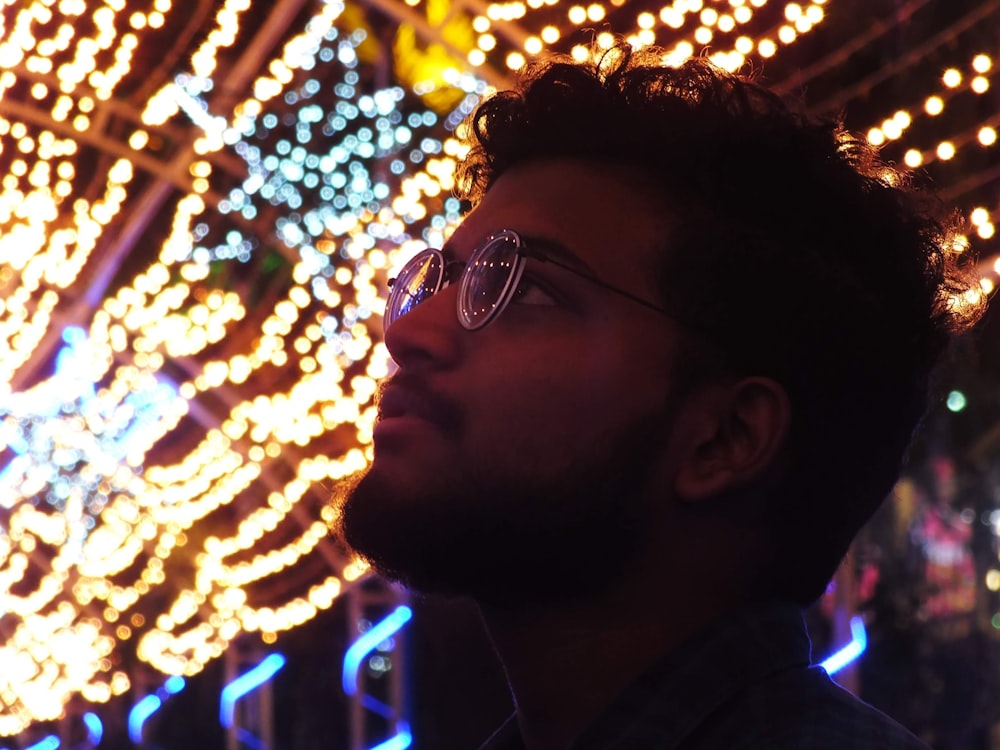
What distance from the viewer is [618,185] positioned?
7.14 ft

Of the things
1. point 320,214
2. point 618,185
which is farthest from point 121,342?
point 618,185

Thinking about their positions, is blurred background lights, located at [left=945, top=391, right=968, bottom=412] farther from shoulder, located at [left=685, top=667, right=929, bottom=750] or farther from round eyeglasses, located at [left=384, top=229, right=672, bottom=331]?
shoulder, located at [left=685, top=667, right=929, bottom=750]

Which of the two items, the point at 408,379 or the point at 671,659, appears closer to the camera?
the point at 671,659

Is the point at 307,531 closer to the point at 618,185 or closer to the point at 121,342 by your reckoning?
the point at 121,342

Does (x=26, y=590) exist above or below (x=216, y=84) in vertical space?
below

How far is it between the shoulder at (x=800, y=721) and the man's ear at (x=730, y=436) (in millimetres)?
319

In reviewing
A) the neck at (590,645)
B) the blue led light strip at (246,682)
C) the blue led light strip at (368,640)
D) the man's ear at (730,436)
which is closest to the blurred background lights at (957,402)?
the blue led light strip at (368,640)

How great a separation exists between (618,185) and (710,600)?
0.72m

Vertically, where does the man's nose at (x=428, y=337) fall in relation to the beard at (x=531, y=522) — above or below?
above

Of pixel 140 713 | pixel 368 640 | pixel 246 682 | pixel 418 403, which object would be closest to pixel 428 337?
pixel 418 403

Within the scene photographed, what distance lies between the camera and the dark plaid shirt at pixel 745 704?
158 cm

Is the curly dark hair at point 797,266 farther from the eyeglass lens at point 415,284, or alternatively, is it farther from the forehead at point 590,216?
the eyeglass lens at point 415,284

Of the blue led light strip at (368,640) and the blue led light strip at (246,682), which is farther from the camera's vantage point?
the blue led light strip at (246,682)

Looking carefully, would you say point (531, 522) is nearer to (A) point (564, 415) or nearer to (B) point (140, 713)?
(A) point (564, 415)
